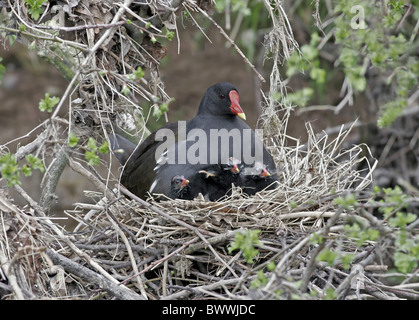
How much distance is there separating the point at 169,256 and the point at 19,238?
25.5 inches

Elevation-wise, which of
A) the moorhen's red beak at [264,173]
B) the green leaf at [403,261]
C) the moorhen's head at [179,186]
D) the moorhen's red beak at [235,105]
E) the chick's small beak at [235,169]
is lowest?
the green leaf at [403,261]

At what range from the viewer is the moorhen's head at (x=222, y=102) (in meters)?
3.95

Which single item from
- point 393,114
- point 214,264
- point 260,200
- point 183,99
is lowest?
point 214,264

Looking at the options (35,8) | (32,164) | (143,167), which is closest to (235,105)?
(143,167)

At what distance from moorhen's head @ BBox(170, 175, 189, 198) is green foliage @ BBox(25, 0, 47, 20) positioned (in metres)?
1.09

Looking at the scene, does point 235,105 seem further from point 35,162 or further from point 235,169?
point 35,162

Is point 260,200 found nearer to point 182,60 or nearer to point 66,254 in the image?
point 66,254

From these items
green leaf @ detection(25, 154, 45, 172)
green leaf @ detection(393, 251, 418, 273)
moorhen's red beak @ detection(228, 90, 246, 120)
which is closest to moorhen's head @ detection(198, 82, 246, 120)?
moorhen's red beak @ detection(228, 90, 246, 120)

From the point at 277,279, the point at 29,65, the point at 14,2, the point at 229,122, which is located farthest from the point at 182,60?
the point at 277,279

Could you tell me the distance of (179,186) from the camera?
3514 mm

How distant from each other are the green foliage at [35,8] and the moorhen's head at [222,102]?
124 centimetres

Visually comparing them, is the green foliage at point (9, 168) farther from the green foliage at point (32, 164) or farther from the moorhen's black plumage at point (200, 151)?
the moorhen's black plumage at point (200, 151)

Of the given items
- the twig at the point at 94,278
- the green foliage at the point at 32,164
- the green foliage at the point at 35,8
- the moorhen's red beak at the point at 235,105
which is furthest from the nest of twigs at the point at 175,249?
the green foliage at the point at 35,8

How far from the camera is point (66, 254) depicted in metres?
3.11
